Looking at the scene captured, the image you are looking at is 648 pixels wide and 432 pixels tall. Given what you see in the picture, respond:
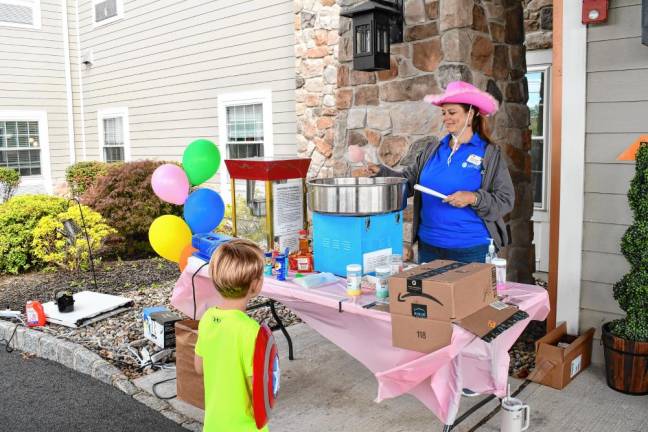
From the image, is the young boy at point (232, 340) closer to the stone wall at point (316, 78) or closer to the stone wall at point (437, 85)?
the stone wall at point (437, 85)

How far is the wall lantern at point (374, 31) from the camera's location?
4.37 metres

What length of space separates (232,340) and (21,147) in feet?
39.3

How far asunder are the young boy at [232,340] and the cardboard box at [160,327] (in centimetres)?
206

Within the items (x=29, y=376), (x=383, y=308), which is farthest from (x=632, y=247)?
(x=29, y=376)

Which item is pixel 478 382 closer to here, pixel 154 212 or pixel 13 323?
pixel 13 323

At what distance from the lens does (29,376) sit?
412 centimetres

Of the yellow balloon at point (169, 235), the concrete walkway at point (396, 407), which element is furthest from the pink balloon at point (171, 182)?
the concrete walkway at point (396, 407)

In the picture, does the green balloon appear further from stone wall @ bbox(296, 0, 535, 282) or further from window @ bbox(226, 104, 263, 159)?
window @ bbox(226, 104, 263, 159)

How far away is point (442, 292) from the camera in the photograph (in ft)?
7.13

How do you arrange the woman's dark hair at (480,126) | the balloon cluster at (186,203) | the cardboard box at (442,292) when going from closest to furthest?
the cardboard box at (442,292), the woman's dark hair at (480,126), the balloon cluster at (186,203)

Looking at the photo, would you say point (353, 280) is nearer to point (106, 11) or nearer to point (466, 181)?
point (466, 181)

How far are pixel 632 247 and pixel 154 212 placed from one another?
5.87 meters

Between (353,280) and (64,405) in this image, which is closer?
(353,280)

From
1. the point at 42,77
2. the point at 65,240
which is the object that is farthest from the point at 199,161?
the point at 42,77
